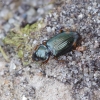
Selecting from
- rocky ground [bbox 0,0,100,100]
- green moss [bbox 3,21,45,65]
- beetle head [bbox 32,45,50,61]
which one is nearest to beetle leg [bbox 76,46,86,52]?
rocky ground [bbox 0,0,100,100]

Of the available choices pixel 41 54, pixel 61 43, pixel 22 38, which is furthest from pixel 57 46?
pixel 22 38

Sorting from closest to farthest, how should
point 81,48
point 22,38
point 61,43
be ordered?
point 61,43 → point 81,48 → point 22,38

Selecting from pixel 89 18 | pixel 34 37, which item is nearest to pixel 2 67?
pixel 34 37

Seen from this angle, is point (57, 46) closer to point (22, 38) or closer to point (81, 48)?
point (81, 48)

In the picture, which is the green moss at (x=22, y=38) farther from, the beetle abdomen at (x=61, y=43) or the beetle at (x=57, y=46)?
the beetle abdomen at (x=61, y=43)

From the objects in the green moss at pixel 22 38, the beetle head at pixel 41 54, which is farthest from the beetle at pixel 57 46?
the green moss at pixel 22 38

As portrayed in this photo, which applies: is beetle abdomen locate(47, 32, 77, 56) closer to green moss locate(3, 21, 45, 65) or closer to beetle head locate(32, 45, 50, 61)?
beetle head locate(32, 45, 50, 61)

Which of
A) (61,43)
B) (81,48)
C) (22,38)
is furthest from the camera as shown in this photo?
(22,38)
